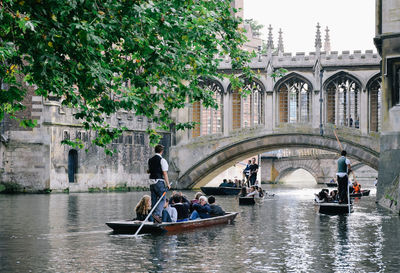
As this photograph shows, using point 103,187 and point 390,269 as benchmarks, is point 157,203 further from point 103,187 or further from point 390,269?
point 103,187

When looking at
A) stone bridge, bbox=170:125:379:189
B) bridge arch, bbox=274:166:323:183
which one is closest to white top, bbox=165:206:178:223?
stone bridge, bbox=170:125:379:189

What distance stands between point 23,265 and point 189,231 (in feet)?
16.6

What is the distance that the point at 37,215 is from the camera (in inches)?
764

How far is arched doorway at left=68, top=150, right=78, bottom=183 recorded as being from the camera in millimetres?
34188

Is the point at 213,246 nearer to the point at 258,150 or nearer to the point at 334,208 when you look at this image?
the point at 334,208

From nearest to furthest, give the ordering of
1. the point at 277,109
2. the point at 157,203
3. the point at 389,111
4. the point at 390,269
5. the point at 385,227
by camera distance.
→ the point at 390,269 < the point at 157,203 < the point at 385,227 < the point at 389,111 < the point at 277,109

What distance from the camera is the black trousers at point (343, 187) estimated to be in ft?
65.9

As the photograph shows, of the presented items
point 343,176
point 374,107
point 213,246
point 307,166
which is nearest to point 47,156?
point 374,107

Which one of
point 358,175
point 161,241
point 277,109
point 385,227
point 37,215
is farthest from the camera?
point 358,175

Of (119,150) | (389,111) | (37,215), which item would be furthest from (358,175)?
(37,215)

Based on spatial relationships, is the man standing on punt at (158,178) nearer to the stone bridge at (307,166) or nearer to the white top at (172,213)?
the white top at (172,213)

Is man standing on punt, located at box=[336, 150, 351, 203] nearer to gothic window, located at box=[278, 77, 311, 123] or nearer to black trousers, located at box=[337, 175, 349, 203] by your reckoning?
black trousers, located at box=[337, 175, 349, 203]

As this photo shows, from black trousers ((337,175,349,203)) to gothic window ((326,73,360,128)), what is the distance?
16.2 metres

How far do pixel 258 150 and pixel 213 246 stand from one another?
26.6 meters
